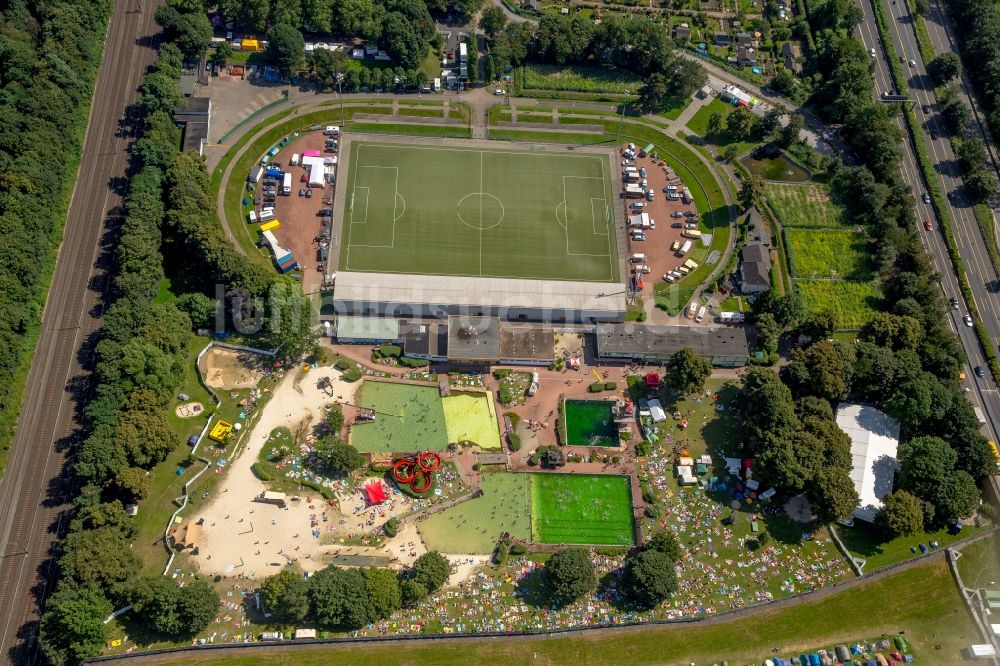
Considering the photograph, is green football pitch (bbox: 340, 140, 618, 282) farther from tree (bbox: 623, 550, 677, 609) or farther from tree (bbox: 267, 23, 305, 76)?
tree (bbox: 623, 550, 677, 609)

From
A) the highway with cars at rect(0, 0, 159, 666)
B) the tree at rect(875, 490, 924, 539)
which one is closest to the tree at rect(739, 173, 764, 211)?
the tree at rect(875, 490, 924, 539)

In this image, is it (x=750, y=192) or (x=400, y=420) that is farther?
(x=750, y=192)

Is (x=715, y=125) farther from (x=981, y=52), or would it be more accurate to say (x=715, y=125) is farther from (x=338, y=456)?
(x=338, y=456)

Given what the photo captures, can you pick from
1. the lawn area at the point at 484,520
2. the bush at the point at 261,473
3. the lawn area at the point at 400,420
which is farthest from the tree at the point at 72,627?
the lawn area at the point at 484,520

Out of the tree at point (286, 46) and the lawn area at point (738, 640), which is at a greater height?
the tree at point (286, 46)

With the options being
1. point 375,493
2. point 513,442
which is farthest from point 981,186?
point 375,493

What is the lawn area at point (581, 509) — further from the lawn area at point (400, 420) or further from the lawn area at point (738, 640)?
the lawn area at point (400, 420)
